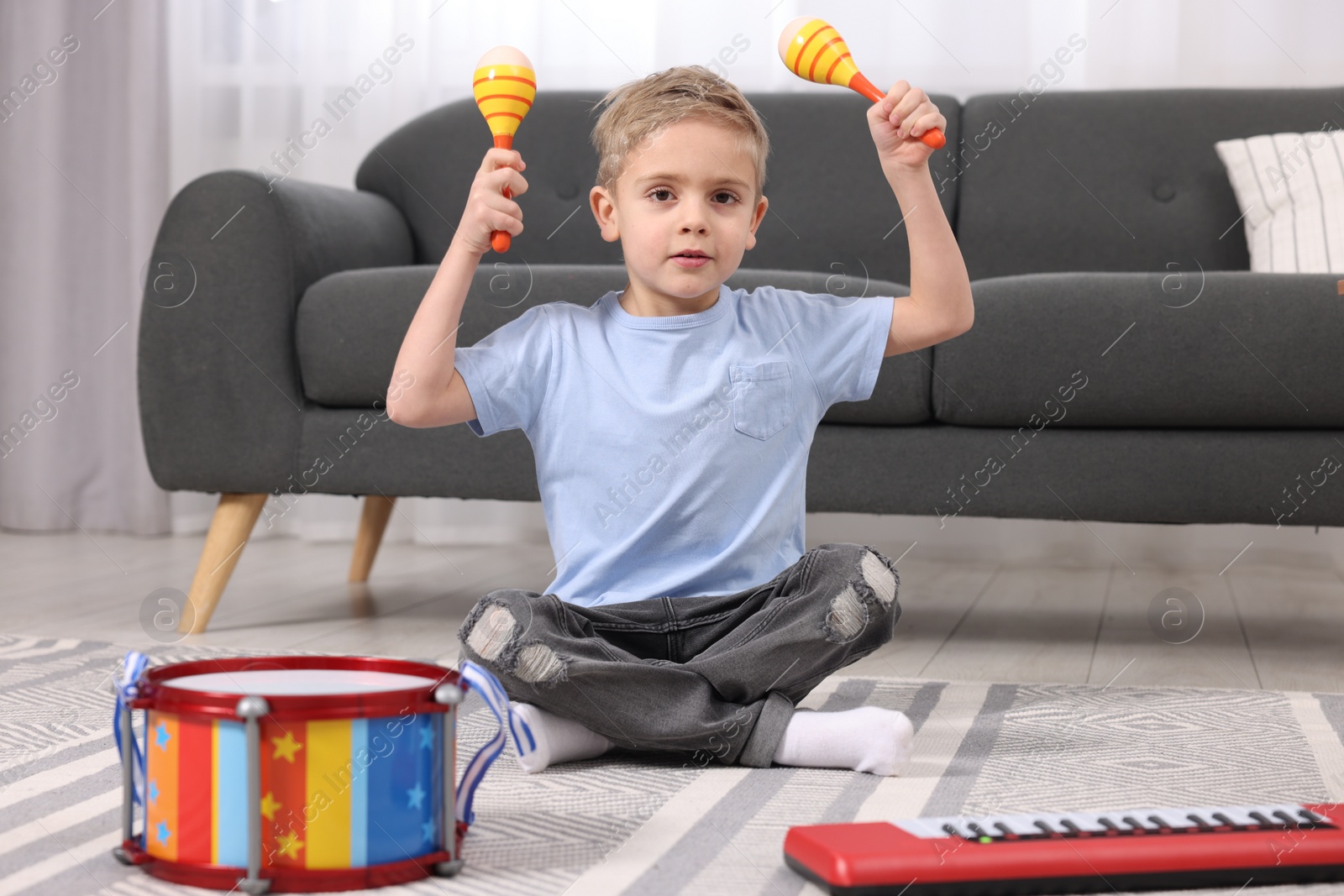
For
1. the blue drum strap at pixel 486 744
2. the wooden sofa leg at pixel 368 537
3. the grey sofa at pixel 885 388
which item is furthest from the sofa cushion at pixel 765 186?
the blue drum strap at pixel 486 744

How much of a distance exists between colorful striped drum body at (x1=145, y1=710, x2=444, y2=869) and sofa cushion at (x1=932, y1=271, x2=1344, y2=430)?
2.94 ft

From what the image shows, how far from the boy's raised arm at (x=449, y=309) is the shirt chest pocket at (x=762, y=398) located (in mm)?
209

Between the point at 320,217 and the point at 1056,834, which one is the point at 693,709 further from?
the point at 320,217

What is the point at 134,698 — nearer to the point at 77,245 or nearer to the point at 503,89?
the point at 503,89

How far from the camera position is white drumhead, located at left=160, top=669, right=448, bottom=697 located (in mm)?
675

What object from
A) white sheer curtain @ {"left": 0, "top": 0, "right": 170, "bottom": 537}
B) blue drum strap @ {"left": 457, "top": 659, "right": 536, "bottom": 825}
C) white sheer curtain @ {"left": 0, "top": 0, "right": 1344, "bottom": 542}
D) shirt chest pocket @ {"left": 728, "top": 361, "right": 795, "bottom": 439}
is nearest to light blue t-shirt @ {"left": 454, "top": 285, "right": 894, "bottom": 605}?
shirt chest pocket @ {"left": 728, "top": 361, "right": 795, "bottom": 439}

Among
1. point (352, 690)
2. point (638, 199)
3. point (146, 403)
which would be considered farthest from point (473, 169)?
point (352, 690)

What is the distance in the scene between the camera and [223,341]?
4.92 feet

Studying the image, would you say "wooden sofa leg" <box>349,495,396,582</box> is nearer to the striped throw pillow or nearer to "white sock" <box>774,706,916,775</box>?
"white sock" <box>774,706,916,775</box>

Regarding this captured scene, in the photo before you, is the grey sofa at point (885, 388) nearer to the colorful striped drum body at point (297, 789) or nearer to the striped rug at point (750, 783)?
the striped rug at point (750, 783)

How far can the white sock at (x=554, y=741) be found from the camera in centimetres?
91

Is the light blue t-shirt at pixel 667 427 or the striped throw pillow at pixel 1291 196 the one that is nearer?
the light blue t-shirt at pixel 667 427

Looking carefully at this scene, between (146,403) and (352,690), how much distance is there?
96cm

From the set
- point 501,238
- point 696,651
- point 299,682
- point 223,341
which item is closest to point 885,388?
point 696,651
